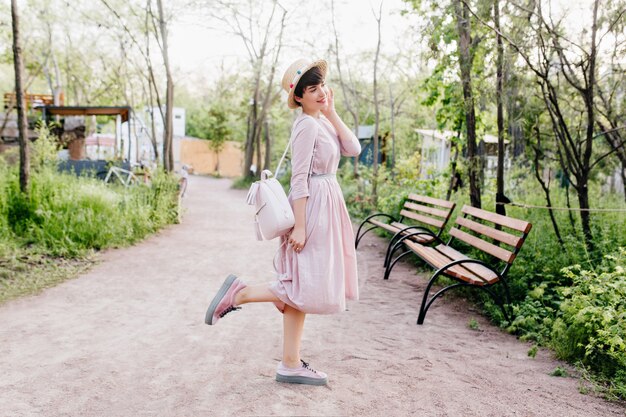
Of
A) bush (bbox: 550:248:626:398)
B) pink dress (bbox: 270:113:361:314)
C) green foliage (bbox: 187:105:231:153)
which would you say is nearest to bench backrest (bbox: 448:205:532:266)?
bush (bbox: 550:248:626:398)

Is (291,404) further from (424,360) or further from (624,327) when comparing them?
(624,327)

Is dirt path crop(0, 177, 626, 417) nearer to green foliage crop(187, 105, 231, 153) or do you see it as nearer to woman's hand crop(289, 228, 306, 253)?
woman's hand crop(289, 228, 306, 253)

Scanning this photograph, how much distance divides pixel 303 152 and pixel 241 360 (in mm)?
1569

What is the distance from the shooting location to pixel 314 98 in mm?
2830

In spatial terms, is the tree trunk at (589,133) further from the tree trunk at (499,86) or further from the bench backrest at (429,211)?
the bench backrest at (429,211)

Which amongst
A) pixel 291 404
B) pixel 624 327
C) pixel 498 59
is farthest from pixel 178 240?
pixel 624 327

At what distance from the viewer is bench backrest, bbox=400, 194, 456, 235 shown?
644cm

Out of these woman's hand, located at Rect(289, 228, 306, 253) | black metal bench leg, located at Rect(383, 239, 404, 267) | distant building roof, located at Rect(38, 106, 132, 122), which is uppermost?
distant building roof, located at Rect(38, 106, 132, 122)

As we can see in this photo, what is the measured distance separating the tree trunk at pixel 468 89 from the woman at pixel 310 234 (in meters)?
3.91

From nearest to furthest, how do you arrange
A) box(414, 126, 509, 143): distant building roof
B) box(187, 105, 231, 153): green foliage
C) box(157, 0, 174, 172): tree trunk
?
box(414, 126, 509, 143): distant building roof, box(157, 0, 174, 172): tree trunk, box(187, 105, 231, 153): green foliage

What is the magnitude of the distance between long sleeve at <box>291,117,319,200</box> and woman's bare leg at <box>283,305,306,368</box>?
2.29ft

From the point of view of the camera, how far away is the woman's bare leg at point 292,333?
2930mm

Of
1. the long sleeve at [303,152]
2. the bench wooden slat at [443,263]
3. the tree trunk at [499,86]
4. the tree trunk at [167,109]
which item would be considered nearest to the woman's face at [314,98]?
the long sleeve at [303,152]

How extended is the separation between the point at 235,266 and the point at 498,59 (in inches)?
165
